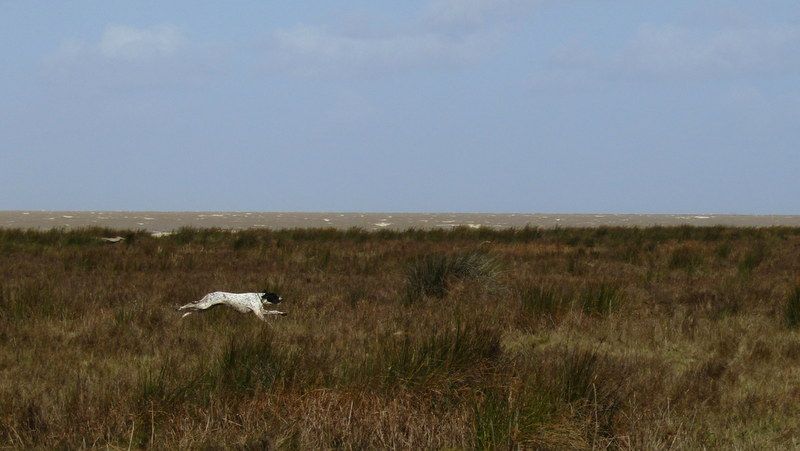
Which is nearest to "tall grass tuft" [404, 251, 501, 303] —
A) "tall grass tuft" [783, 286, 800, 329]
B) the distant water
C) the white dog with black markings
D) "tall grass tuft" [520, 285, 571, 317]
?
"tall grass tuft" [520, 285, 571, 317]

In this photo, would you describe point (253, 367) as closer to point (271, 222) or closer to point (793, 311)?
point (793, 311)

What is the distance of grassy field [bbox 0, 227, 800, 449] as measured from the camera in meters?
4.62

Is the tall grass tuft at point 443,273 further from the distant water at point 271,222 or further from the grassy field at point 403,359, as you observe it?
the distant water at point 271,222

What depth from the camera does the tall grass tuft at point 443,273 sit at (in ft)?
34.8

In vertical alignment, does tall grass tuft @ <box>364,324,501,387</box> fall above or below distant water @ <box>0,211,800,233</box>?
above

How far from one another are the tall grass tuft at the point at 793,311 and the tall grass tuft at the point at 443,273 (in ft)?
11.6

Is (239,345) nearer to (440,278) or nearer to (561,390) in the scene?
(561,390)

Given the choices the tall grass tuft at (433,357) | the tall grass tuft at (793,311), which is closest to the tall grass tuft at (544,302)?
the tall grass tuft at (793,311)

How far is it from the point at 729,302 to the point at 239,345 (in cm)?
689

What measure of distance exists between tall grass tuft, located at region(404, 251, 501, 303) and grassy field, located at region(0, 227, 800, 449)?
0.10 feet

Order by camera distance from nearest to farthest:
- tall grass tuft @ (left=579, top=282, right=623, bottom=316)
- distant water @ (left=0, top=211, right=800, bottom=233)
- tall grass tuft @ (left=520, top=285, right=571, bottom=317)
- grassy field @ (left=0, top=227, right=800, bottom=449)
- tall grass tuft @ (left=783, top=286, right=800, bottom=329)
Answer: grassy field @ (left=0, top=227, right=800, bottom=449) < tall grass tuft @ (left=783, top=286, right=800, bottom=329) < tall grass tuft @ (left=520, top=285, right=571, bottom=317) < tall grass tuft @ (left=579, top=282, right=623, bottom=316) < distant water @ (left=0, top=211, right=800, bottom=233)

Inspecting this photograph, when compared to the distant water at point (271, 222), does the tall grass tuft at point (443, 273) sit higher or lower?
higher

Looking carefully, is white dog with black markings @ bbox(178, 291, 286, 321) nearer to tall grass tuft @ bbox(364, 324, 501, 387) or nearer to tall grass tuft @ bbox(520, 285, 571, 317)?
tall grass tuft @ bbox(520, 285, 571, 317)

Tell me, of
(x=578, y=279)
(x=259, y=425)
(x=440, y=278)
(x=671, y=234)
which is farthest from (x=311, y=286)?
(x=671, y=234)
